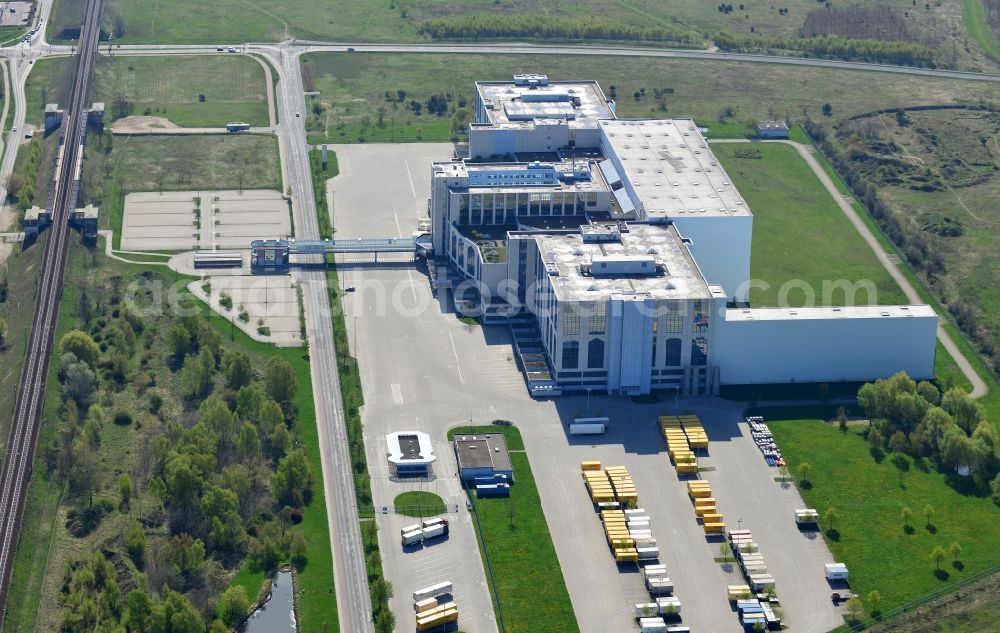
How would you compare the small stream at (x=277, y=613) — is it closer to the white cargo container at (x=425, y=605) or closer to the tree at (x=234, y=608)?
the tree at (x=234, y=608)

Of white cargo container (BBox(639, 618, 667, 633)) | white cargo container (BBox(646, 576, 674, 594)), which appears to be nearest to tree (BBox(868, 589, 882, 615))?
white cargo container (BBox(646, 576, 674, 594))

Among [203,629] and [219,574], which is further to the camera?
[219,574]

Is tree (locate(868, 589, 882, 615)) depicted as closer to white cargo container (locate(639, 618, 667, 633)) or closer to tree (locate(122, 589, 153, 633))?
white cargo container (locate(639, 618, 667, 633))

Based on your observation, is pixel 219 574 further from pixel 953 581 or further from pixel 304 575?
pixel 953 581

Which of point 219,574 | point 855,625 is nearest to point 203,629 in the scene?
point 219,574

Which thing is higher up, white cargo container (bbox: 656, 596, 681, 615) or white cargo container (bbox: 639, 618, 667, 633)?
white cargo container (bbox: 656, 596, 681, 615)
